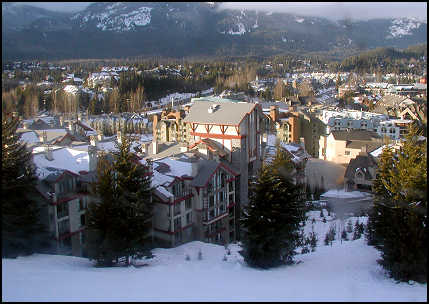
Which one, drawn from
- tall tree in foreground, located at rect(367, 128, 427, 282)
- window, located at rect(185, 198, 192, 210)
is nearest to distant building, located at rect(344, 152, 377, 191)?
window, located at rect(185, 198, 192, 210)

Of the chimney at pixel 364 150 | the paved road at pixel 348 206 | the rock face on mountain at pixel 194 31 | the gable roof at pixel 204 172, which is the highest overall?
the rock face on mountain at pixel 194 31

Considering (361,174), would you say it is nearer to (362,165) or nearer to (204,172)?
(362,165)

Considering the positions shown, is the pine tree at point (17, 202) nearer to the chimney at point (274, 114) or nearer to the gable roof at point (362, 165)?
the gable roof at point (362, 165)

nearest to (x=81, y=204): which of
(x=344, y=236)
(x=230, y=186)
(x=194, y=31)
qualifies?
(x=230, y=186)

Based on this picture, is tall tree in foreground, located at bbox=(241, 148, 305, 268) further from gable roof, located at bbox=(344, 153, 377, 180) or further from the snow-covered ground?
gable roof, located at bbox=(344, 153, 377, 180)

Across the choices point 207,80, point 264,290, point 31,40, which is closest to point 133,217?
point 264,290

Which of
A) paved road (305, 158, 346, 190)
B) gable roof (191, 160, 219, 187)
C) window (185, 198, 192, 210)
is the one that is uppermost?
gable roof (191, 160, 219, 187)

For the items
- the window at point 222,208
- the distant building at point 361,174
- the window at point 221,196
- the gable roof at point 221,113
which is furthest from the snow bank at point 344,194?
the window at point 221,196
